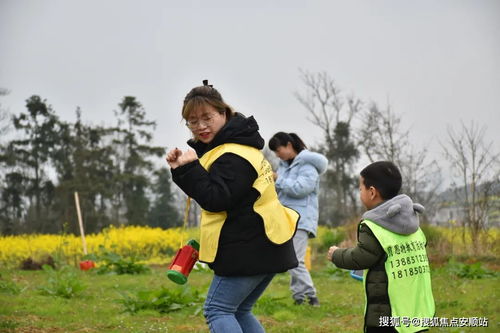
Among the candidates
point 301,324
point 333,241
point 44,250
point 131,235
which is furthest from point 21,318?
point 333,241

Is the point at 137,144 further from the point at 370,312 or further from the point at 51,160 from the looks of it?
the point at 370,312

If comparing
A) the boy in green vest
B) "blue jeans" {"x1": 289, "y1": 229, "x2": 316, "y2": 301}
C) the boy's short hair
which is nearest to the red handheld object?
the boy in green vest

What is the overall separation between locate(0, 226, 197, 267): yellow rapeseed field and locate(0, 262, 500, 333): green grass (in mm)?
4689

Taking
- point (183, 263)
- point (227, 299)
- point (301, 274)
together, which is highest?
point (183, 263)

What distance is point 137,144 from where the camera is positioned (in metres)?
24.6

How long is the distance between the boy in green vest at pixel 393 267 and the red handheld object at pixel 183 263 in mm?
780

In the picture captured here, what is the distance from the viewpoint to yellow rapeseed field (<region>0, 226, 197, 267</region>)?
1276 cm

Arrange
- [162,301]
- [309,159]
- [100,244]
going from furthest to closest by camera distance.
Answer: [100,244] → [309,159] → [162,301]

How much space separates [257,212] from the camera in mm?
2732

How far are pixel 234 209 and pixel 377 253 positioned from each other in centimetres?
81

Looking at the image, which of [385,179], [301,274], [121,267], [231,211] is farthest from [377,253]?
[121,267]

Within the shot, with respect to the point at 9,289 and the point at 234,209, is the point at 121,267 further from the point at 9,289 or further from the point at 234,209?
the point at 234,209

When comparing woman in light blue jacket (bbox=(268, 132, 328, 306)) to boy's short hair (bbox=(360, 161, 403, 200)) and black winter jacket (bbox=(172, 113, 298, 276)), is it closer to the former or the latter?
boy's short hair (bbox=(360, 161, 403, 200))

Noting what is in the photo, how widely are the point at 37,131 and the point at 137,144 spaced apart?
3.93 meters
